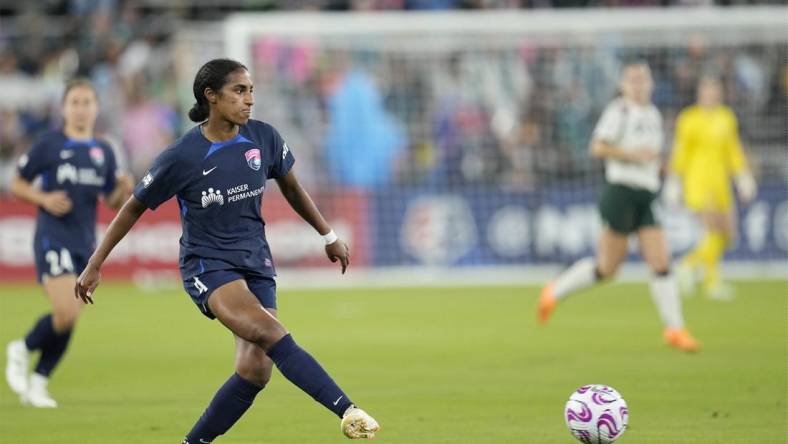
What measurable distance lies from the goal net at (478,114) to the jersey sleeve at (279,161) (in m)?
14.6

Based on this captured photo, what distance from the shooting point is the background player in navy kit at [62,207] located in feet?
36.7

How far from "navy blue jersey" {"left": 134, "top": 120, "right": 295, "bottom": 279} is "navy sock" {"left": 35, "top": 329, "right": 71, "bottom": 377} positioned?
3480 millimetres

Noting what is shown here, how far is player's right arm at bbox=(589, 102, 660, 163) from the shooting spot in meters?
14.1

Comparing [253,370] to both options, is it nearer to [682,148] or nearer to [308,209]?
[308,209]

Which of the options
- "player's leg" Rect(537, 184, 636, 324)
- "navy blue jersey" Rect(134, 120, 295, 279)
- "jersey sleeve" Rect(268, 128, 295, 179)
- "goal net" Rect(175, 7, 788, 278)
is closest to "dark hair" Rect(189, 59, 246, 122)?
"navy blue jersey" Rect(134, 120, 295, 279)

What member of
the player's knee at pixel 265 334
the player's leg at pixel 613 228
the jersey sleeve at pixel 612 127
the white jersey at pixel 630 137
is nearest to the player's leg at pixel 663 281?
the player's leg at pixel 613 228

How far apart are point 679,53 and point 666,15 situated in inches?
51.3

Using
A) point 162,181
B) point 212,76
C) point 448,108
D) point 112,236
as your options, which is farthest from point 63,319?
point 448,108

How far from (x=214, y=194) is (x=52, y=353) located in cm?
394

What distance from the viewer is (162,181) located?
7.88 metres

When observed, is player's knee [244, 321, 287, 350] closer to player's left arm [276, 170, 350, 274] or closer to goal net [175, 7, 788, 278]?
player's left arm [276, 170, 350, 274]

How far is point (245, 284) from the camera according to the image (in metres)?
7.96

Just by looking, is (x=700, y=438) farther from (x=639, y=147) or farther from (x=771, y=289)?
(x=771, y=289)

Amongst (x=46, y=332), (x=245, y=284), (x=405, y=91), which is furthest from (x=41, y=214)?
(x=405, y=91)
